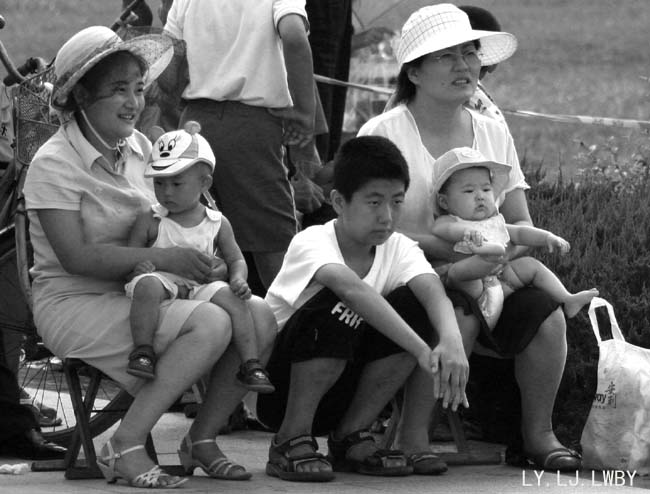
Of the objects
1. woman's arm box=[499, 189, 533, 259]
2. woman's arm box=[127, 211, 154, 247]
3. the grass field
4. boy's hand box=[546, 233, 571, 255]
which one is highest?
the grass field

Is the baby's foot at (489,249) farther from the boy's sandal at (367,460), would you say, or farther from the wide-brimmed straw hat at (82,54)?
the wide-brimmed straw hat at (82,54)

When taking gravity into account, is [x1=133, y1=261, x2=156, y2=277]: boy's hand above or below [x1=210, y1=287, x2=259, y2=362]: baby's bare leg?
above

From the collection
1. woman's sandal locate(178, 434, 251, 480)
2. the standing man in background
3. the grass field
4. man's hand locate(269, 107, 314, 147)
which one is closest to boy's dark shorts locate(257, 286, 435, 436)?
woman's sandal locate(178, 434, 251, 480)

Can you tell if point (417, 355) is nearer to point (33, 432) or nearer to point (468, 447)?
point (468, 447)

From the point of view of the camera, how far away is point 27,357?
6406 millimetres

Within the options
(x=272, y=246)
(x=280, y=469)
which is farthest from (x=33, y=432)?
(x=272, y=246)

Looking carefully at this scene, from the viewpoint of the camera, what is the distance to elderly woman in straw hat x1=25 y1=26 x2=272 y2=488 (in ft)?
17.5

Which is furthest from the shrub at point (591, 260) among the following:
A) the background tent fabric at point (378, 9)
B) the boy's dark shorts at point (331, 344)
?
the background tent fabric at point (378, 9)

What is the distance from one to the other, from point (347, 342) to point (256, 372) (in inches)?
14.8

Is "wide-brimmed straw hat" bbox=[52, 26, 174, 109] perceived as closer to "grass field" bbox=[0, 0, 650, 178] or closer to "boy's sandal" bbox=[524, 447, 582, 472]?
"boy's sandal" bbox=[524, 447, 582, 472]

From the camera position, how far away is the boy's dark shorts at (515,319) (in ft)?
19.2

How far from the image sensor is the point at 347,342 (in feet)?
18.3

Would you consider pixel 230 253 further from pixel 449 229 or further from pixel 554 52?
pixel 554 52

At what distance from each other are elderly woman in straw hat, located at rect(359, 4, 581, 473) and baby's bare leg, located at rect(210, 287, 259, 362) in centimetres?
72
